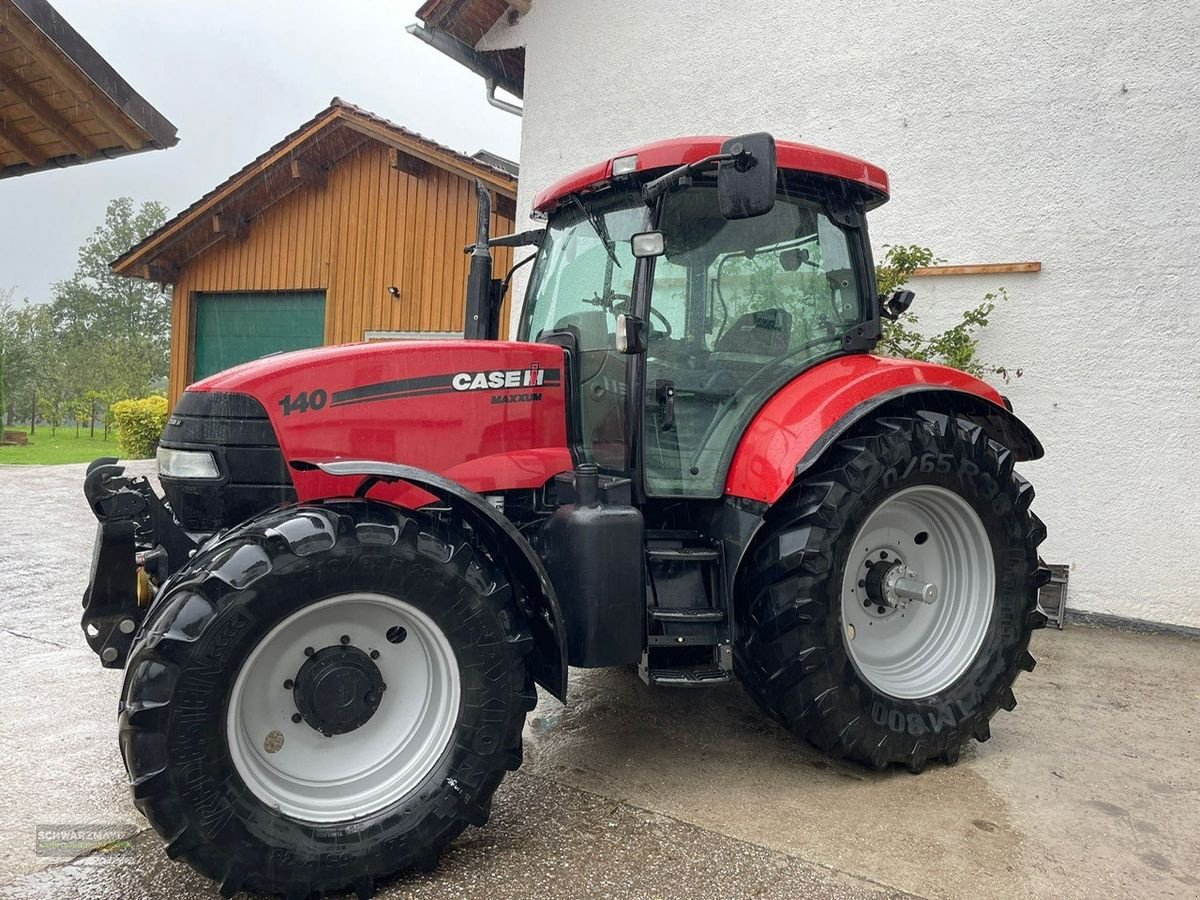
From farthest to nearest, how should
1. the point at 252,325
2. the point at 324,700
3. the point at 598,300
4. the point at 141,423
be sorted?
the point at 141,423
the point at 252,325
the point at 598,300
the point at 324,700

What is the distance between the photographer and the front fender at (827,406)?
3025 millimetres

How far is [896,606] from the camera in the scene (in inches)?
134

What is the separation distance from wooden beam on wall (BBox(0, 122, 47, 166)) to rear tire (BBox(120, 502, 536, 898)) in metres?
4.37

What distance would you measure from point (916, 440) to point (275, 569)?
7.27 feet

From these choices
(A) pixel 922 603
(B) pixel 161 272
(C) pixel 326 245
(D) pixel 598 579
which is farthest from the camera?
(B) pixel 161 272

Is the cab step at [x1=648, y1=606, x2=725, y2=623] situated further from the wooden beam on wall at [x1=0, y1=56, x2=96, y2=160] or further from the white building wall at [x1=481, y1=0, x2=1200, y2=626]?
the wooden beam on wall at [x1=0, y1=56, x2=96, y2=160]

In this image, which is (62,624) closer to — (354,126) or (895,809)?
(895,809)

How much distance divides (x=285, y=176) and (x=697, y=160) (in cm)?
889

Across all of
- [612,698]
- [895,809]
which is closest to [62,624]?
[612,698]

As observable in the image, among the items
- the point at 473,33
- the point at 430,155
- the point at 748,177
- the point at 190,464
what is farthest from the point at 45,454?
the point at 748,177

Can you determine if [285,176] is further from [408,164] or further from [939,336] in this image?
[939,336]

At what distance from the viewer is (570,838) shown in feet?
8.72

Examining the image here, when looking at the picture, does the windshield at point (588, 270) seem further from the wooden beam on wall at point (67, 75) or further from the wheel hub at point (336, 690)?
the wooden beam on wall at point (67, 75)

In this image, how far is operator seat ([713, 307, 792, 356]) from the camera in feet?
10.7
